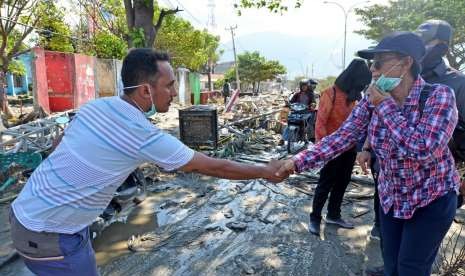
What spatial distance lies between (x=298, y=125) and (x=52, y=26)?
16256 mm

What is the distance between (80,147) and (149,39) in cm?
874

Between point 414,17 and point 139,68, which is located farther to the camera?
point 414,17

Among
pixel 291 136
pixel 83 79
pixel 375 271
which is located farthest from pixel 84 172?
pixel 83 79

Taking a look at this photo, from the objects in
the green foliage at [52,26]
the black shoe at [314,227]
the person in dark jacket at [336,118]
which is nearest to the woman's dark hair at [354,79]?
the person in dark jacket at [336,118]

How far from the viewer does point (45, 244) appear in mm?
1675

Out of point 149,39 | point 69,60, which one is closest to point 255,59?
point 69,60

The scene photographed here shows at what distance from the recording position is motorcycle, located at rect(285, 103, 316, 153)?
342 inches

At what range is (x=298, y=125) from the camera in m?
8.88

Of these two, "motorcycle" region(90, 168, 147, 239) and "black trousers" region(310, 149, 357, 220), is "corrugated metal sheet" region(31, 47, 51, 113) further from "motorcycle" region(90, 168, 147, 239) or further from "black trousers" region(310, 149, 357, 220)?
"black trousers" region(310, 149, 357, 220)

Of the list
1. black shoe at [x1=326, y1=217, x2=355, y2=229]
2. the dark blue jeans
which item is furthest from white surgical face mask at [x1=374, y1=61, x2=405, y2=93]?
black shoe at [x1=326, y1=217, x2=355, y2=229]

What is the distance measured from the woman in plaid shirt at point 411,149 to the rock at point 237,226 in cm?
242

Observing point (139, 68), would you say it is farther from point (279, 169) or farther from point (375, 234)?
point (375, 234)

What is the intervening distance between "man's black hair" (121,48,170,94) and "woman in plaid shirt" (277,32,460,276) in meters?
1.15

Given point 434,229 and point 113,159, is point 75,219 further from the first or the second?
point 434,229
